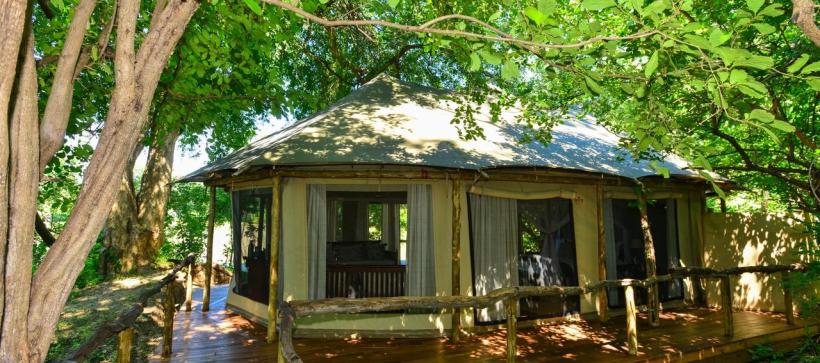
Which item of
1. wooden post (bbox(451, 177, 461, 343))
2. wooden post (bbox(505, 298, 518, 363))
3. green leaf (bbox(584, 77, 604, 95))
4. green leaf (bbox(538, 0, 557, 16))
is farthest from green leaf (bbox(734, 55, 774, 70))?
wooden post (bbox(451, 177, 461, 343))

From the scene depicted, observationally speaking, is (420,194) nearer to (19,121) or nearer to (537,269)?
(537,269)

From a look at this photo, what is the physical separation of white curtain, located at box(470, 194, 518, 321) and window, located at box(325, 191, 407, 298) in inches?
41.0

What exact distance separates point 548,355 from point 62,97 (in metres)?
4.60

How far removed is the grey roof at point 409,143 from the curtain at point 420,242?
0.60 meters

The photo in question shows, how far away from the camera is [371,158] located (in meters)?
5.25

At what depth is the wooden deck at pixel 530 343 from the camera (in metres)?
4.79

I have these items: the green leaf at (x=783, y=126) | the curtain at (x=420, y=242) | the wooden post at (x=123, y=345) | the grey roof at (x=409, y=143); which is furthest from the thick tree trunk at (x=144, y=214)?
the green leaf at (x=783, y=126)

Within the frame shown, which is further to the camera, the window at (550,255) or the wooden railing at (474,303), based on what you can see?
the window at (550,255)

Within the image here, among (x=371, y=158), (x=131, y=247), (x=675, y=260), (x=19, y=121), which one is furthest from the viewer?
(x=131, y=247)

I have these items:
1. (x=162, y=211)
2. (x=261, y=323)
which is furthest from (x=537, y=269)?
(x=162, y=211)

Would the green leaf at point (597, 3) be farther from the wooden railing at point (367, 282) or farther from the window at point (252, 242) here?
the window at point (252, 242)

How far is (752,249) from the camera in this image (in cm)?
743

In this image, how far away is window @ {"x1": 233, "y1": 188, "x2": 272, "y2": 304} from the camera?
6387 mm

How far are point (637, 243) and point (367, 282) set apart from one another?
4.27 m
